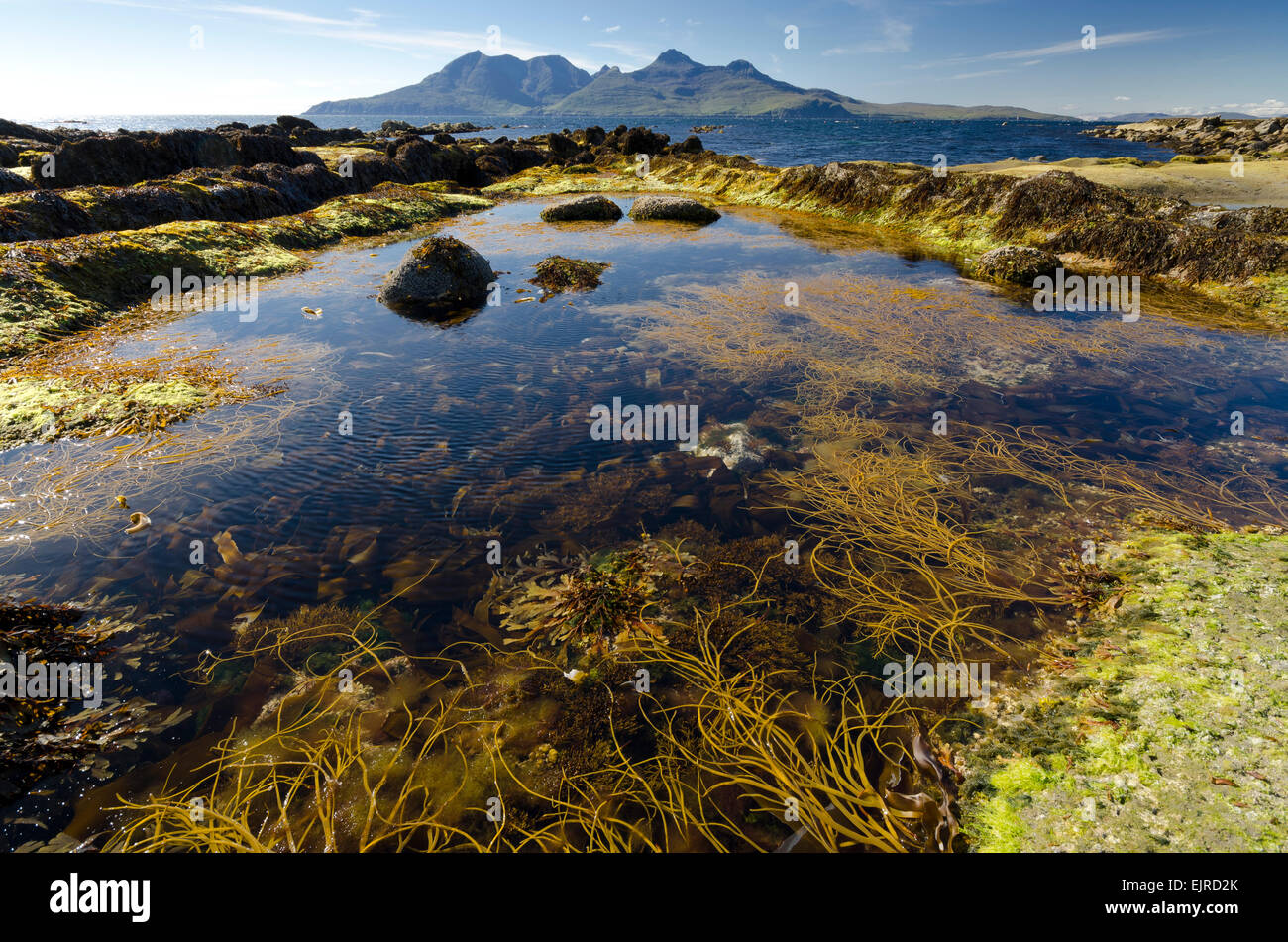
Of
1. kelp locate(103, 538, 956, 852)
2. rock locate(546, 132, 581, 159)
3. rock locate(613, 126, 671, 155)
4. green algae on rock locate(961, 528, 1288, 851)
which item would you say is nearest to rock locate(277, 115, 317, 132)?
rock locate(546, 132, 581, 159)

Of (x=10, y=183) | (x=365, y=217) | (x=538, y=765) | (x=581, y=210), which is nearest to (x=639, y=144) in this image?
(x=581, y=210)

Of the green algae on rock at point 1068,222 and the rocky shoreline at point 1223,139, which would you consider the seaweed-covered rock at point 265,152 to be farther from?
the rocky shoreline at point 1223,139

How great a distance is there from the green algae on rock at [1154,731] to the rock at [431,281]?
42.2 feet

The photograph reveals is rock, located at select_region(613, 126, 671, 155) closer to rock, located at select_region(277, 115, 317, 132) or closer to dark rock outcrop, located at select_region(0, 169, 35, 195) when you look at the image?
dark rock outcrop, located at select_region(0, 169, 35, 195)

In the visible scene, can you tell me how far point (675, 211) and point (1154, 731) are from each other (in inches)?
926

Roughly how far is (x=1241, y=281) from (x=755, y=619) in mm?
16887

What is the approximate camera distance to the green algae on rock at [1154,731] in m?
2.69

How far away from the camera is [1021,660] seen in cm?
388

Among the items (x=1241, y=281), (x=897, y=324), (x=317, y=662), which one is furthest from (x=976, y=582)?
(x=1241, y=281)

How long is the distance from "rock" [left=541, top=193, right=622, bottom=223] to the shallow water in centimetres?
1174
